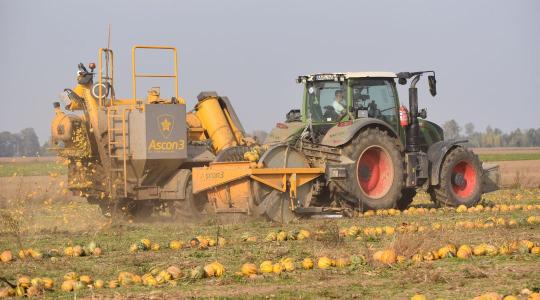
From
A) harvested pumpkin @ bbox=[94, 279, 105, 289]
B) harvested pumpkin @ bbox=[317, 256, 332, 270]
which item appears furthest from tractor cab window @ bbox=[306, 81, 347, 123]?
harvested pumpkin @ bbox=[94, 279, 105, 289]

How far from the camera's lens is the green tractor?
18.8 meters

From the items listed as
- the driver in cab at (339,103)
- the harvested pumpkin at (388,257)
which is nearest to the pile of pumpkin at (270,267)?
the harvested pumpkin at (388,257)

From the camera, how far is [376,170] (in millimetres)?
19766

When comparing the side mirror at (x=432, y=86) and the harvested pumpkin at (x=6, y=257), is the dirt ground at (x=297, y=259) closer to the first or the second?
the harvested pumpkin at (x=6, y=257)

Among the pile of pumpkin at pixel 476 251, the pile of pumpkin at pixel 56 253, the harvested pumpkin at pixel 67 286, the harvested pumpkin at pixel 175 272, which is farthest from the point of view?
the pile of pumpkin at pixel 56 253

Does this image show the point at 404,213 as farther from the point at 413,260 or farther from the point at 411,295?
the point at 411,295

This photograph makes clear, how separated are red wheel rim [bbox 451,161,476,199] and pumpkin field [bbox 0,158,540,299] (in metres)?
3.33

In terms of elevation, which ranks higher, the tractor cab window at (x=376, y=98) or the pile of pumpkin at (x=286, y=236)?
the tractor cab window at (x=376, y=98)

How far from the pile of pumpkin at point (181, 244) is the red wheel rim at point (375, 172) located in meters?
5.75

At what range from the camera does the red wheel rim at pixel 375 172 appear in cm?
1952

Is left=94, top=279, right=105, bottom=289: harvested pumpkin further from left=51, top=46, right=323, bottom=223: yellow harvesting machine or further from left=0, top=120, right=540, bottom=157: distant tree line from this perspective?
left=0, top=120, right=540, bottom=157: distant tree line

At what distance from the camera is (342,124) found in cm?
1930

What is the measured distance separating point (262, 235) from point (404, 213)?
502cm

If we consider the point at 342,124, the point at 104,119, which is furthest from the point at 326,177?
the point at 104,119
